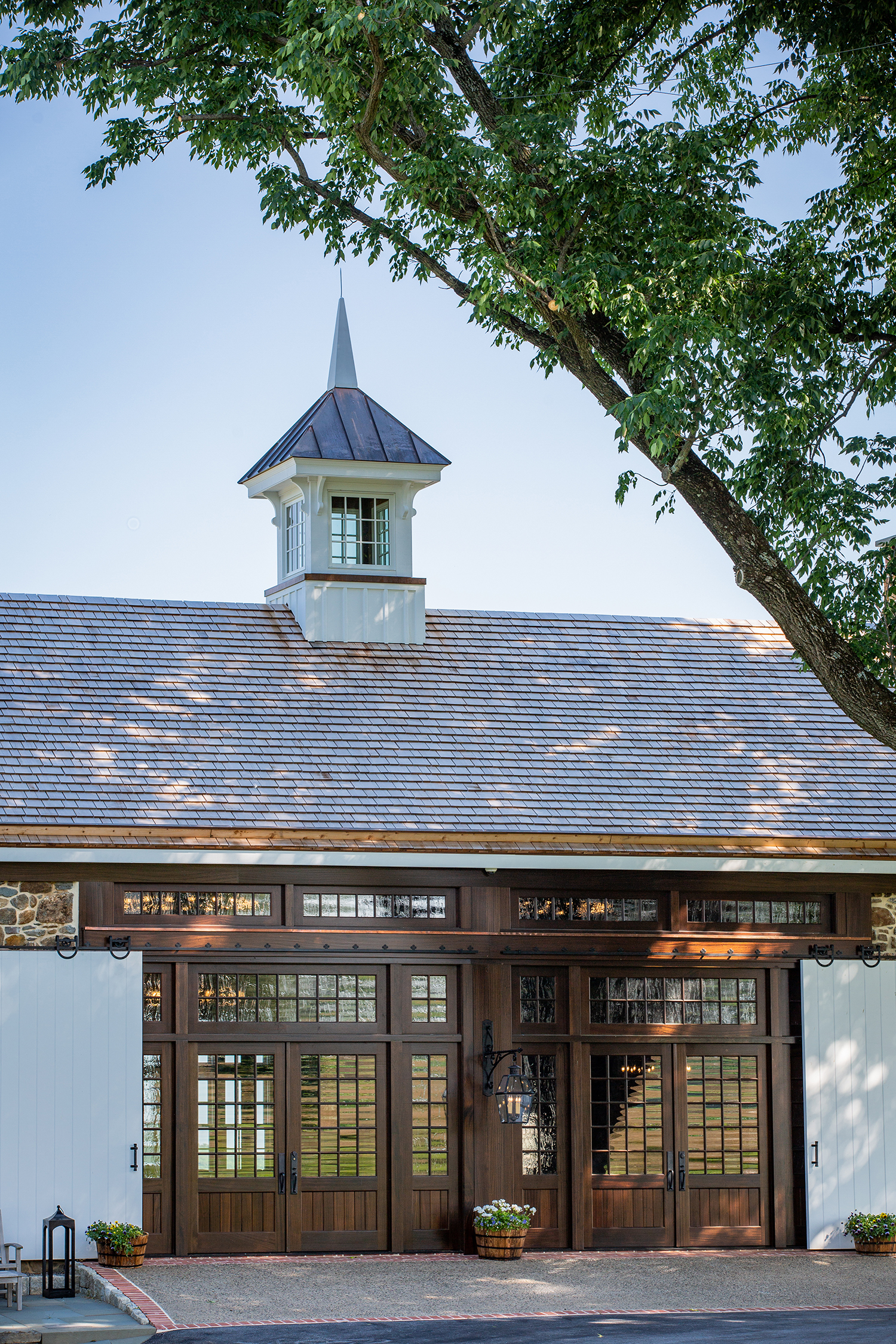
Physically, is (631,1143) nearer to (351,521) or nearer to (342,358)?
(351,521)

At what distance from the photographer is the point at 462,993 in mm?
13406

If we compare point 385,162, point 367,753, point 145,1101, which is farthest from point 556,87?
point 145,1101

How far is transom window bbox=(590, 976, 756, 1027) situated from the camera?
1368 centimetres

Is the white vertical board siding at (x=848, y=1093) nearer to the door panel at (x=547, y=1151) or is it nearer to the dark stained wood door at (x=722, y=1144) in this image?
the dark stained wood door at (x=722, y=1144)

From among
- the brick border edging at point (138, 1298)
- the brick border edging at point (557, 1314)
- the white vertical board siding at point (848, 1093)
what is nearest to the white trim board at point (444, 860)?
the white vertical board siding at point (848, 1093)

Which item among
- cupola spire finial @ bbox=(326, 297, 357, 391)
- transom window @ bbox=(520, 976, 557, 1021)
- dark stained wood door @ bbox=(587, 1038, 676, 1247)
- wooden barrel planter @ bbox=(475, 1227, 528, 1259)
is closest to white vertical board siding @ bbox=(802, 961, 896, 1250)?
dark stained wood door @ bbox=(587, 1038, 676, 1247)

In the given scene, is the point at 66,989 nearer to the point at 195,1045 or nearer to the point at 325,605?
the point at 195,1045

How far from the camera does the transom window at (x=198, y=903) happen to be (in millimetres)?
12914

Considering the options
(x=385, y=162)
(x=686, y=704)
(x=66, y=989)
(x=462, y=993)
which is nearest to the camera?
(x=385, y=162)

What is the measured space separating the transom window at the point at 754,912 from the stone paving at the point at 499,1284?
2739 millimetres

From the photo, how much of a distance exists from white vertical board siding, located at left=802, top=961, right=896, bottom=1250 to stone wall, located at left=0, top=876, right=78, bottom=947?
619 cm

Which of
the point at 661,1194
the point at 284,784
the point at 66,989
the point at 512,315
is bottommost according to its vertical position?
the point at 661,1194

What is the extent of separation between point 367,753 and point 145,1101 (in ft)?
11.4

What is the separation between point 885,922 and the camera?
14.4 metres
